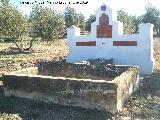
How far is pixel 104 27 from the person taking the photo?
20.0 metres

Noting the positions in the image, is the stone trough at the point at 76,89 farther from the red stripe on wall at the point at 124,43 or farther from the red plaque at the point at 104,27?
the red plaque at the point at 104,27

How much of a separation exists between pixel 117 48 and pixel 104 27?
175cm

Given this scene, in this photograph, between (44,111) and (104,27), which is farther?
(104,27)

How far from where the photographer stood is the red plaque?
19906mm

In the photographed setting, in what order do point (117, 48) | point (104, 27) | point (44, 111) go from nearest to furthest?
1. point (44, 111)
2. point (117, 48)
3. point (104, 27)

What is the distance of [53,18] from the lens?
32.6m

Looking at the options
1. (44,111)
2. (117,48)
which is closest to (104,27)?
(117,48)

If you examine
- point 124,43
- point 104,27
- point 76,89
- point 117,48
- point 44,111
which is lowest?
point 44,111

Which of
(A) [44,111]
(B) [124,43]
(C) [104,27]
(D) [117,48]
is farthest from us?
(C) [104,27]

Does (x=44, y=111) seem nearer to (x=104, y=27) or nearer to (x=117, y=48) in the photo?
(x=117, y=48)

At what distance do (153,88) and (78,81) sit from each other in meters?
5.36

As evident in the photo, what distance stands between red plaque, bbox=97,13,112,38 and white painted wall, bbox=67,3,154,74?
22 centimetres

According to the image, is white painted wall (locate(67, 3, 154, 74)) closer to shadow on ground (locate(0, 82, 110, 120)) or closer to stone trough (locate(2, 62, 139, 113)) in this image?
stone trough (locate(2, 62, 139, 113))

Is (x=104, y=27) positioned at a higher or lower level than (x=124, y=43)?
higher
